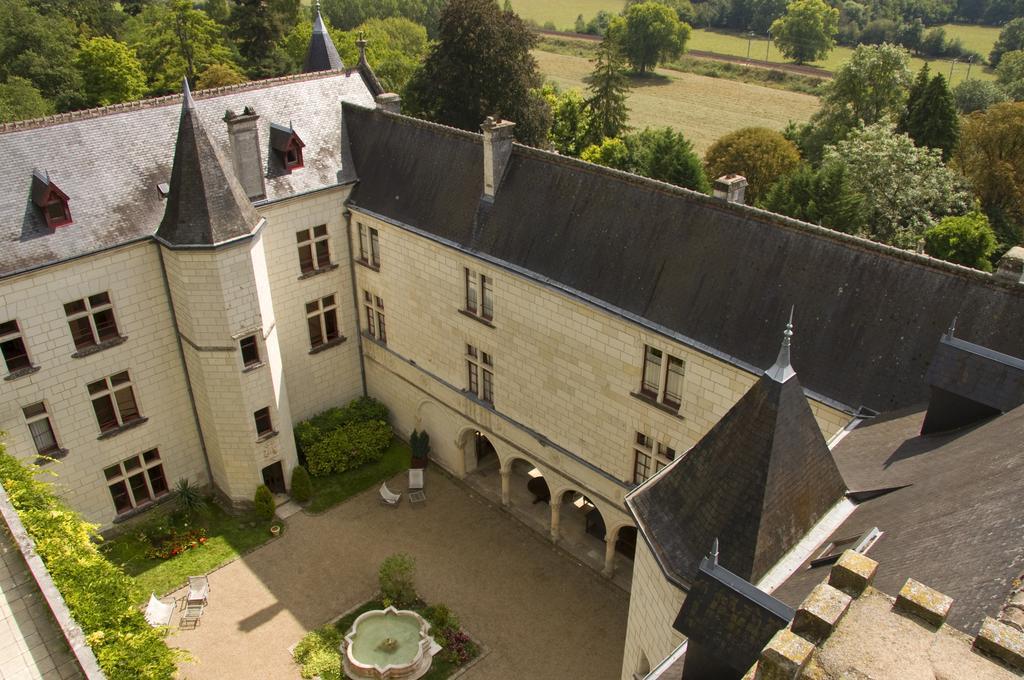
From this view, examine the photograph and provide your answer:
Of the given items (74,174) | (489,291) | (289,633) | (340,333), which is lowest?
(289,633)

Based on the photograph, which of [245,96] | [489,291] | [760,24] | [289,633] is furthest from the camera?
[760,24]

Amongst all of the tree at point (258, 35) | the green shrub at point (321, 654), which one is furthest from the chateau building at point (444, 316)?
the tree at point (258, 35)

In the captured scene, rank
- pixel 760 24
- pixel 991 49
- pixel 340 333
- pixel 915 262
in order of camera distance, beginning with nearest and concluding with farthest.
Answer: pixel 915 262
pixel 340 333
pixel 991 49
pixel 760 24

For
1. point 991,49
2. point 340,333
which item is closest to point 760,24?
point 991,49

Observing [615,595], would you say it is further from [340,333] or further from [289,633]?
[340,333]

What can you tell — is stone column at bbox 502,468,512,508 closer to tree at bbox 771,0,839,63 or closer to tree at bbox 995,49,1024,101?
tree at bbox 995,49,1024,101

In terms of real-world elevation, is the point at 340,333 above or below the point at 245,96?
below

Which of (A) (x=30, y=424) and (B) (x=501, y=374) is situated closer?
(A) (x=30, y=424)
